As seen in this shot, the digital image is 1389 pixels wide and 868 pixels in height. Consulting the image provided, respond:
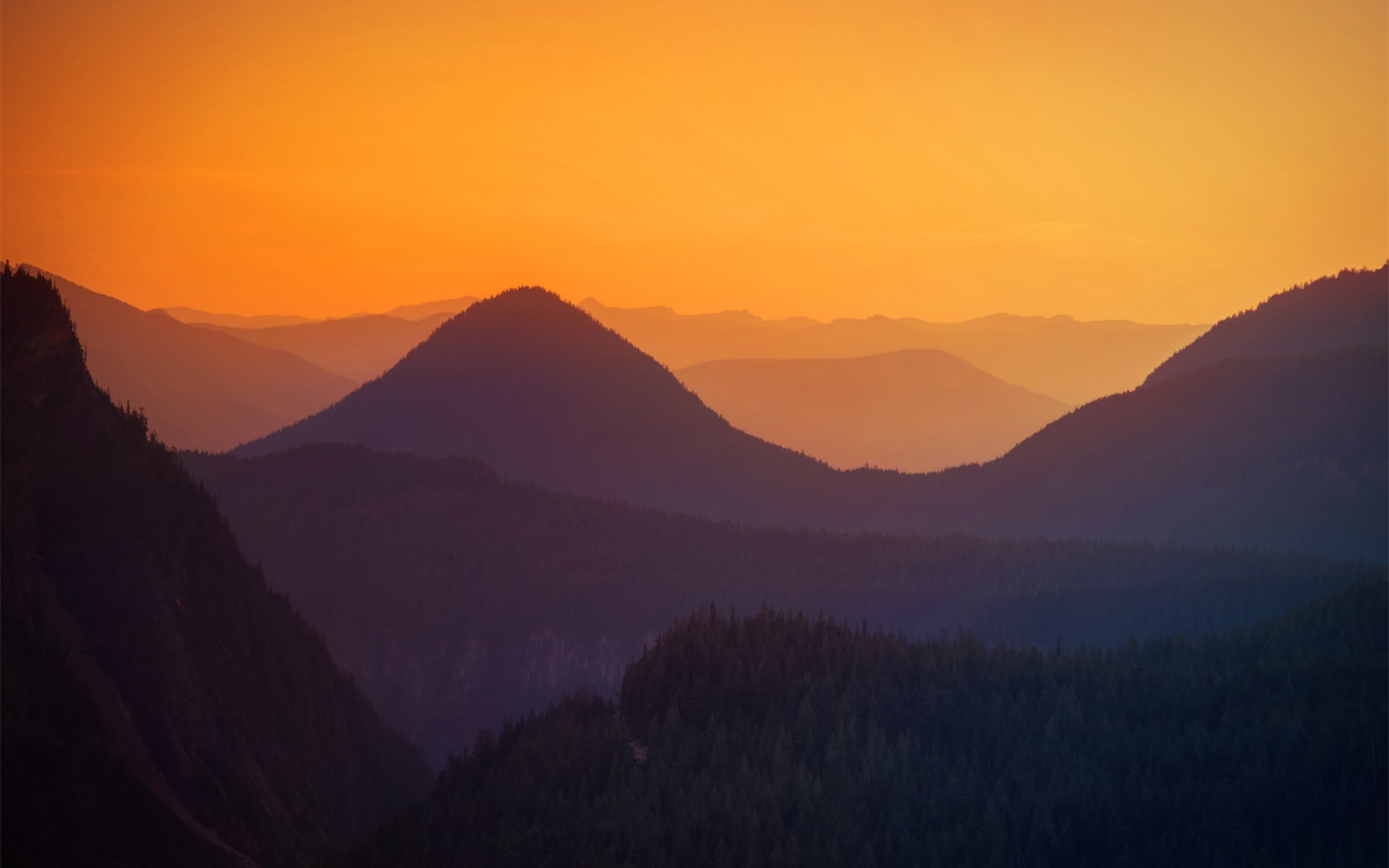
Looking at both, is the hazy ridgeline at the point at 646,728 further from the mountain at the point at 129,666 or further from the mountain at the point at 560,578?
the mountain at the point at 560,578

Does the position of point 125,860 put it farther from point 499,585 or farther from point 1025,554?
point 1025,554

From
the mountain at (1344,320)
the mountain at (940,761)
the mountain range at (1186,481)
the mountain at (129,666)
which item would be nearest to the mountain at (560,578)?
the mountain range at (1186,481)

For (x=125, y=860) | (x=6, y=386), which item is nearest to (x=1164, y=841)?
(x=125, y=860)

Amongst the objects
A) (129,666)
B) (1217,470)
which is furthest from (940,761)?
(1217,470)

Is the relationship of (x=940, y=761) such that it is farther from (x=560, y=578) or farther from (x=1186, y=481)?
(x=1186, y=481)

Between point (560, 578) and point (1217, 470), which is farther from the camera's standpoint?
point (1217, 470)
